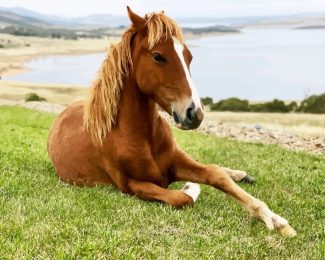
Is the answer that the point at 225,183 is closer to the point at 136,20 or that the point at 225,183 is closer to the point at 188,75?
the point at 188,75

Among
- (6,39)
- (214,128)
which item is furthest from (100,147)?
(6,39)

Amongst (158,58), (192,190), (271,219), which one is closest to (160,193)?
(192,190)

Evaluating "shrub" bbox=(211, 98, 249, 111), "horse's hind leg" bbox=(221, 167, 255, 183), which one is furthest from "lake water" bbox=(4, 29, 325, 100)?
"horse's hind leg" bbox=(221, 167, 255, 183)

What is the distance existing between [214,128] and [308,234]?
58.3ft

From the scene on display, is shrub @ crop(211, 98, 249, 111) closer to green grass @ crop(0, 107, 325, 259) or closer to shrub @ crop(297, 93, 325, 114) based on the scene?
shrub @ crop(297, 93, 325, 114)

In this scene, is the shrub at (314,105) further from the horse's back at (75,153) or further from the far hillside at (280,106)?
the horse's back at (75,153)

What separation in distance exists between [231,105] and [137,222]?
46.1 m

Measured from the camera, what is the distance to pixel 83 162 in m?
7.86

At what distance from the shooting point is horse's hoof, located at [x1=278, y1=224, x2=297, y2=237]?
5.93 m

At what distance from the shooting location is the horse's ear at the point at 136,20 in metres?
6.73

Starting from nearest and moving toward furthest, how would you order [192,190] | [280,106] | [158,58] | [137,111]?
[158,58] → [137,111] → [192,190] → [280,106]

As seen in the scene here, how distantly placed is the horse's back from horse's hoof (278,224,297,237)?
8.51 ft

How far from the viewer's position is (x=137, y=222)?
19.2 feet

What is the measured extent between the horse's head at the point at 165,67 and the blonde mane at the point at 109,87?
90mm
